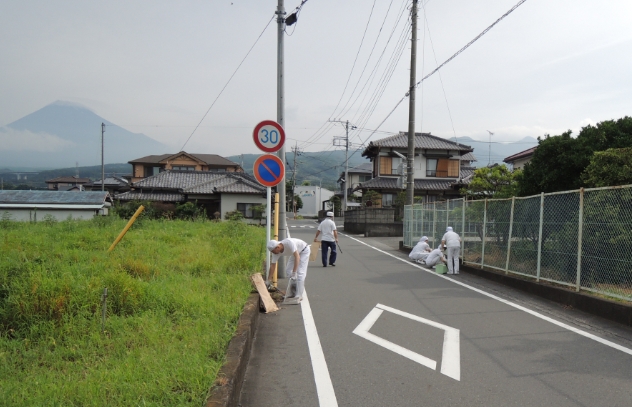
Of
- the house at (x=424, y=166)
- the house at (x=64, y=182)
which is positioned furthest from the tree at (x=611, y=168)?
the house at (x=64, y=182)

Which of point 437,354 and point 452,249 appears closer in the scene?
point 437,354

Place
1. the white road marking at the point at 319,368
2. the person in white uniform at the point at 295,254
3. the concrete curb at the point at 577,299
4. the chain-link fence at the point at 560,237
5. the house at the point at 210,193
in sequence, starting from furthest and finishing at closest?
the house at the point at 210,193
the person in white uniform at the point at 295,254
the chain-link fence at the point at 560,237
the concrete curb at the point at 577,299
the white road marking at the point at 319,368

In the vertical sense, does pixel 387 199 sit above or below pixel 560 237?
above

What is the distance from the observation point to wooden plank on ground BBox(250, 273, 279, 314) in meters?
6.92

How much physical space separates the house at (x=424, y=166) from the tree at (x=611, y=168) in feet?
100.0

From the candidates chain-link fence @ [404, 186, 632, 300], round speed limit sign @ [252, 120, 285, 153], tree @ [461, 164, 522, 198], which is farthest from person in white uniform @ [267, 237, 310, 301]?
tree @ [461, 164, 522, 198]

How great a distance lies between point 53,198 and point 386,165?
26368 mm

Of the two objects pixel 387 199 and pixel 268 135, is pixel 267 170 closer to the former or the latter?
pixel 268 135

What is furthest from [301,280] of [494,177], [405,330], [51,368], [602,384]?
[494,177]

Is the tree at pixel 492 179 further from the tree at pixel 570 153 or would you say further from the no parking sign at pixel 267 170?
the no parking sign at pixel 267 170

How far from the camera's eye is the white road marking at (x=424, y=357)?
180 inches

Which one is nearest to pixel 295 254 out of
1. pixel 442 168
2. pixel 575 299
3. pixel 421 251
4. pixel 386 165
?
pixel 575 299

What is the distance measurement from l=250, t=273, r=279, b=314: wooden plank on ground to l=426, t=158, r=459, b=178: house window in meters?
34.9

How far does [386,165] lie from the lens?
41.2 meters
